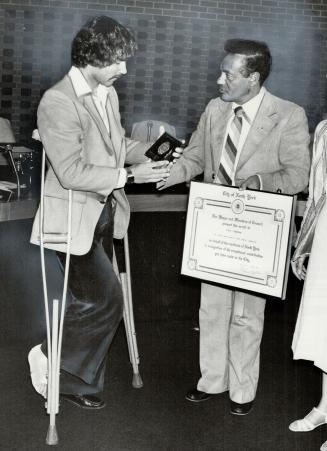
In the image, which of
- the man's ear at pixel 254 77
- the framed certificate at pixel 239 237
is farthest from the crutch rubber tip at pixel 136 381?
the man's ear at pixel 254 77

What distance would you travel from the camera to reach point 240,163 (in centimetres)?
327

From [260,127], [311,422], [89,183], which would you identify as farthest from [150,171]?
[311,422]

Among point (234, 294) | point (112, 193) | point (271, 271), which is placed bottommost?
point (234, 294)

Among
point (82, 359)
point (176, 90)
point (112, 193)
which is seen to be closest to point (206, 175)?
point (112, 193)

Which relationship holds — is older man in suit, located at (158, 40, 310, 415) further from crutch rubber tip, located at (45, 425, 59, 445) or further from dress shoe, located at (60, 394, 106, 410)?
crutch rubber tip, located at (45, 425, 59, 445)

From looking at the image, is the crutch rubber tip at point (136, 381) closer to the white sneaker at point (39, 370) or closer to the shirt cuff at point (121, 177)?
the white sneaker at point (39, 370)

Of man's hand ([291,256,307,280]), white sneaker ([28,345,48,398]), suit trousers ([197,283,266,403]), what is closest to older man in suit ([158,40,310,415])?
suit trousers ([197,283,266,403])

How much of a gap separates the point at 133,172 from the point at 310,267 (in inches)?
Result: 32.5

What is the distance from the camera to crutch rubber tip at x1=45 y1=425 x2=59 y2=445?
3037 millimetres

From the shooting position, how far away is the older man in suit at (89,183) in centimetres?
292

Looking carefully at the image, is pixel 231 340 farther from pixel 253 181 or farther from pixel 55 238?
pixel 55 238

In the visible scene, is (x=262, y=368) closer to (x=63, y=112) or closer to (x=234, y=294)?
(x=234, y=294)

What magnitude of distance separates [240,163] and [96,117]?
68cm

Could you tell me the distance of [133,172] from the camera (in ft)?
10.1
